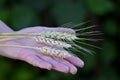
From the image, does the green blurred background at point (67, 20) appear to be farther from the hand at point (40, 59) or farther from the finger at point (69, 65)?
the finger at point (69, 65)

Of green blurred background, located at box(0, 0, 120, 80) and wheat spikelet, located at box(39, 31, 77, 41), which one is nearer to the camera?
wheat spikelet, located at box(39, 31, 77, 41)

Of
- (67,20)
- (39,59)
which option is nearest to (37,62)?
(39,59)

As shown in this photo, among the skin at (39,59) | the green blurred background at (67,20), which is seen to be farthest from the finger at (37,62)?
the green blurred background at (67,20)

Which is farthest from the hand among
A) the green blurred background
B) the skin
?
the green blurred background

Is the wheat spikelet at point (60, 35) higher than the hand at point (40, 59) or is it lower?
higher

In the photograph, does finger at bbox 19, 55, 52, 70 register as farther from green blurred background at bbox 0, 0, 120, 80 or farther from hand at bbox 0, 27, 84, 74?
green blurred background at bbox 0, 0, 120, 80

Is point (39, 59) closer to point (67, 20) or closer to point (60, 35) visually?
point (60, 35)

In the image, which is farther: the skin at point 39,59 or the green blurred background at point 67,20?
the green blurred background at point 67,20

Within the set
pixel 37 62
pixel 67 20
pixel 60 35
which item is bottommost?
pixel 67 20
